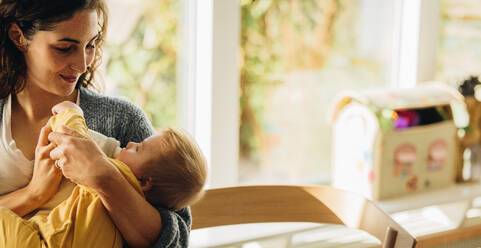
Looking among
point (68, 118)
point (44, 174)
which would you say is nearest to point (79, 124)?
point (68, 118)

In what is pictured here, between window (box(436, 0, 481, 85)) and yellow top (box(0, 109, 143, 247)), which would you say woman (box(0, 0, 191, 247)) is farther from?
window (box(436, 0, 481, 85))

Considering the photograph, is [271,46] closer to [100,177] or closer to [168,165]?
[168,165]

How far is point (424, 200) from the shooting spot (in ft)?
7.38

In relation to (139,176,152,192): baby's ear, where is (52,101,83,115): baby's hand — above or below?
above

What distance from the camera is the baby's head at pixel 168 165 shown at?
4.05ft

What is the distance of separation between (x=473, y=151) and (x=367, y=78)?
530 mm

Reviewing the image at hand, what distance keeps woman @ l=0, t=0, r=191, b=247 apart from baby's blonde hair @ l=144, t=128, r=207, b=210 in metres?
0.05

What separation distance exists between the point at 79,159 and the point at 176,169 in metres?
0.20

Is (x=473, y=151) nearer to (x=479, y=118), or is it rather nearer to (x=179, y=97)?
(x=479, y=118)

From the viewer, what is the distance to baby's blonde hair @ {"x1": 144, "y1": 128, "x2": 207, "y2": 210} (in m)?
1.23

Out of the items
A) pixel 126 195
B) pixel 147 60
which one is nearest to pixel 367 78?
pixel 147 60

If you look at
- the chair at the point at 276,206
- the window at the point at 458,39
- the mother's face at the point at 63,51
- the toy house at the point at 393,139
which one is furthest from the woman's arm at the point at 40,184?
the window at the point at 458,39

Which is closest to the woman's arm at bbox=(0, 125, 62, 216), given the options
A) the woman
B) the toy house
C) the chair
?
the woman

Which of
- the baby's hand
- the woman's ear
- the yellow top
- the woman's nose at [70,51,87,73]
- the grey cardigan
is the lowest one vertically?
the yellow top
